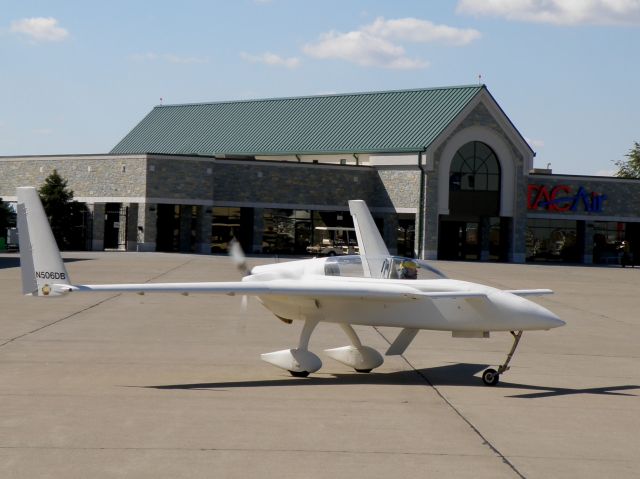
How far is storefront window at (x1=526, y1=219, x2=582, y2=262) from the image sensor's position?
2773 inches

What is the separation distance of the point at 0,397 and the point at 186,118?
72.8 m

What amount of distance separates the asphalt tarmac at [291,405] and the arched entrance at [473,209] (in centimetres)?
4557

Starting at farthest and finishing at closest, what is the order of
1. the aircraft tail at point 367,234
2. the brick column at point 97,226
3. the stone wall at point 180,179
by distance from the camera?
the brick column at point 97,226 < the stone wall at point 180,179 < the aircraft tail at point 367,234

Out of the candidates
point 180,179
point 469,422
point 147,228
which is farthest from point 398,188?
point 469,422

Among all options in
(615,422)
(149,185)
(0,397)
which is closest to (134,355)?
(0,397)

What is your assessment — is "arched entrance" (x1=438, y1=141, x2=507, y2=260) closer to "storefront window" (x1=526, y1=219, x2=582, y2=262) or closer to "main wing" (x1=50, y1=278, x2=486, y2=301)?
"storefront window" (x1=526, y1=219, x2=582, y2=262)

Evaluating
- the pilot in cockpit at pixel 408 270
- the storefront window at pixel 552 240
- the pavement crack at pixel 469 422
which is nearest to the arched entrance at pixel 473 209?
the storefront window at pixel 552 240

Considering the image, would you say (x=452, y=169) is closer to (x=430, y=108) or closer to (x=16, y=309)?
(x=430, y=108)

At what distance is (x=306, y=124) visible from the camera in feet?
249

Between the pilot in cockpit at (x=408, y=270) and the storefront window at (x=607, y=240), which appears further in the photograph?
the storefront window at (x=607, y=240)

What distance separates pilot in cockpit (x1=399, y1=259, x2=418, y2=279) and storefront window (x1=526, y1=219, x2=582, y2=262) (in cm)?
5684

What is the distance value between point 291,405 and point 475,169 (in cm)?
5722

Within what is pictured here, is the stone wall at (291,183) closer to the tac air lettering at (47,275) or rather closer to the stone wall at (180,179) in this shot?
the stone wall at (180,179)

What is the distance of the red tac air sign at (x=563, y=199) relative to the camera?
70000 millimetres
